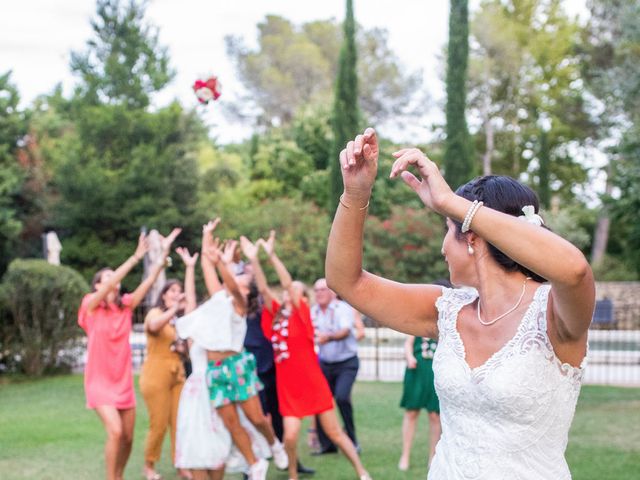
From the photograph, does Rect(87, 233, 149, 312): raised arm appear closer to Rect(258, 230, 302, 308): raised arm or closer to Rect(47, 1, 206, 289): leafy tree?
Rect(258, 230, 302, 308): raised arm

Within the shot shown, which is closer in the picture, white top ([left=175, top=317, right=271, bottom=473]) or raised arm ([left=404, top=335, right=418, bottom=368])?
white top ([left=175, top=317, right=271, bottom=473])

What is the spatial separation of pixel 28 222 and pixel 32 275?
15863mm

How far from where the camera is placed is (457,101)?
102ft

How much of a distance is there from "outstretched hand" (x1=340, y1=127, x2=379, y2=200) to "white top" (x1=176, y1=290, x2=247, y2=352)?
203 inches

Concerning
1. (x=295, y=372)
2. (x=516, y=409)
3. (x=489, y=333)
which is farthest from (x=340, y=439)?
(x=516, y=409)

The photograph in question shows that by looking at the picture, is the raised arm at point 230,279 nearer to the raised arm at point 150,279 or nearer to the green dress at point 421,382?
the raised arm at point 150,279

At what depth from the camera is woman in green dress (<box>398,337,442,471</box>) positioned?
8.59 metres

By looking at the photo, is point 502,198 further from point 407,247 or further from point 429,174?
point 407,247

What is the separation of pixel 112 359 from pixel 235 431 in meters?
1.23

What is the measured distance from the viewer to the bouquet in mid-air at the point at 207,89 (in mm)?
7895

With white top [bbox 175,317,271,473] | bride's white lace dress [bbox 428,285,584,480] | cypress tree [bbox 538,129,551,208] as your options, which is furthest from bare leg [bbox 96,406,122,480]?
cypress tree [bbox 538,129,551,208]

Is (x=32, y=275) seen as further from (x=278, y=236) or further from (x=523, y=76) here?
(x=523, y=76)

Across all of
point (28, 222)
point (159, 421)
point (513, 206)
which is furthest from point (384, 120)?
point (513, 206)

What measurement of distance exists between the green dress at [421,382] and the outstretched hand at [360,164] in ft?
20.3
